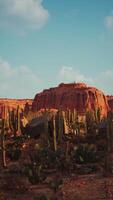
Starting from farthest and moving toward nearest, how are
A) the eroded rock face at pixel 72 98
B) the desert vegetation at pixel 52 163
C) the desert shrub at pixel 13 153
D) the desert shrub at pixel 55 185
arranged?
1. the eroded rock face at pixel 72 98
2. the desert shrub at pixel 13 153
3. the desert vegetation at pixel 52 163
4. the desert shrub at pixel 55 185

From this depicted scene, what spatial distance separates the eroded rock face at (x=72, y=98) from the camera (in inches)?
3679

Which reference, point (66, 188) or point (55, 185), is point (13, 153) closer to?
point (66, 188)

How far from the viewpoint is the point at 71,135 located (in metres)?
30.8

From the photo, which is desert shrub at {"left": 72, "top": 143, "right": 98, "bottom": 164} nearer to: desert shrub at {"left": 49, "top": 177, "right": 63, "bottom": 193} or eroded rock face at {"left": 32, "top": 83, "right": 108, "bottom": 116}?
desert shrub at {"left": 49, "top": 177, "right": 63, "bottom": 193}

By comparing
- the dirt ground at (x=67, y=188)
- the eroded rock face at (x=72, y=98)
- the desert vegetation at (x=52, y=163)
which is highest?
the eroded rock face at (x=72, y=98)

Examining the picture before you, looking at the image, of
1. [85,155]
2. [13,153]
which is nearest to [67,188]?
[85,155]

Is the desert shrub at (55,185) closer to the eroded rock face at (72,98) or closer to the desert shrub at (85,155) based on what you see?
the desert shrub at (85,155)

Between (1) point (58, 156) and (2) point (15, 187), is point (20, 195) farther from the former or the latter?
(1) point (58, 156)

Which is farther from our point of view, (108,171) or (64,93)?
(64,93)

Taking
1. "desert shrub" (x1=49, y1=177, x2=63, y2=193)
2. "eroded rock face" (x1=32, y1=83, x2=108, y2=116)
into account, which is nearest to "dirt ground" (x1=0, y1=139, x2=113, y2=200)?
"desert shrub" (x1=49, y1=177, x2=63, y2=193)

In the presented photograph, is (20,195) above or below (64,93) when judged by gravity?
below

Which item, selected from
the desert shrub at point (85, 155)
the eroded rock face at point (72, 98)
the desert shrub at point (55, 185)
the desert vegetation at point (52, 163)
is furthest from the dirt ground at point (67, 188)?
the eroded rock face at point (72, 98)

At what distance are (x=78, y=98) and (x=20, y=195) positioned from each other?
258ft

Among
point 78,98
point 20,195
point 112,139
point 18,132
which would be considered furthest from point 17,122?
point 78,98
